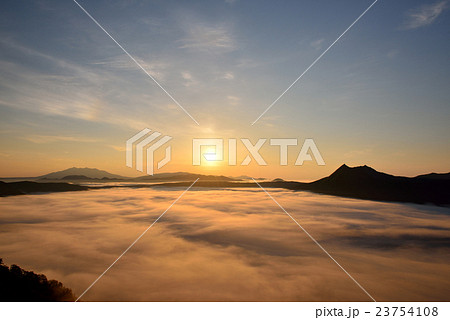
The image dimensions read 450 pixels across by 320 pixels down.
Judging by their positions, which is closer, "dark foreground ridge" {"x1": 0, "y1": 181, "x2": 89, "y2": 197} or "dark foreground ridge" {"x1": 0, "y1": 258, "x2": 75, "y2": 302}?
"dark foreground ridge" {"x1": 0, "y1": 258, "x2": 75, "y2": 302}

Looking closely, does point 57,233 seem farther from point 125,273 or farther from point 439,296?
point 439,296

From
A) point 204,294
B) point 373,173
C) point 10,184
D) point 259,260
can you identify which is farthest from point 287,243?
point 10,184

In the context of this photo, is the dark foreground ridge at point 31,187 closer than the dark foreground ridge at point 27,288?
No

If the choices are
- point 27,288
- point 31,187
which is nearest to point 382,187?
point 27,288

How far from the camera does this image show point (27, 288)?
21.7 feet

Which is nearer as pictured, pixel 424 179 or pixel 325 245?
pixel 325 245

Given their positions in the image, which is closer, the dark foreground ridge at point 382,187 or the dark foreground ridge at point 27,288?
the dark foreground ridge at point 27,288

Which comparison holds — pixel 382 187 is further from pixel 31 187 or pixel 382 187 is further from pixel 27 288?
pixel 31 187

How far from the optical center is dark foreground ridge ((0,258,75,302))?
627cm

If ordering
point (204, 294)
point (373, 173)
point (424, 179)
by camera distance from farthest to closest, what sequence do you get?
point (373, 173) → point (424, 179) → point (204, 294)

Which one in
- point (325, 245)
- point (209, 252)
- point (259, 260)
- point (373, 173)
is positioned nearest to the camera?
point (259, 260)

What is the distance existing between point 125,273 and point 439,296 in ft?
38.6

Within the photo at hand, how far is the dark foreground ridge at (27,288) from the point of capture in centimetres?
627

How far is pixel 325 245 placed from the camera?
15344mm
